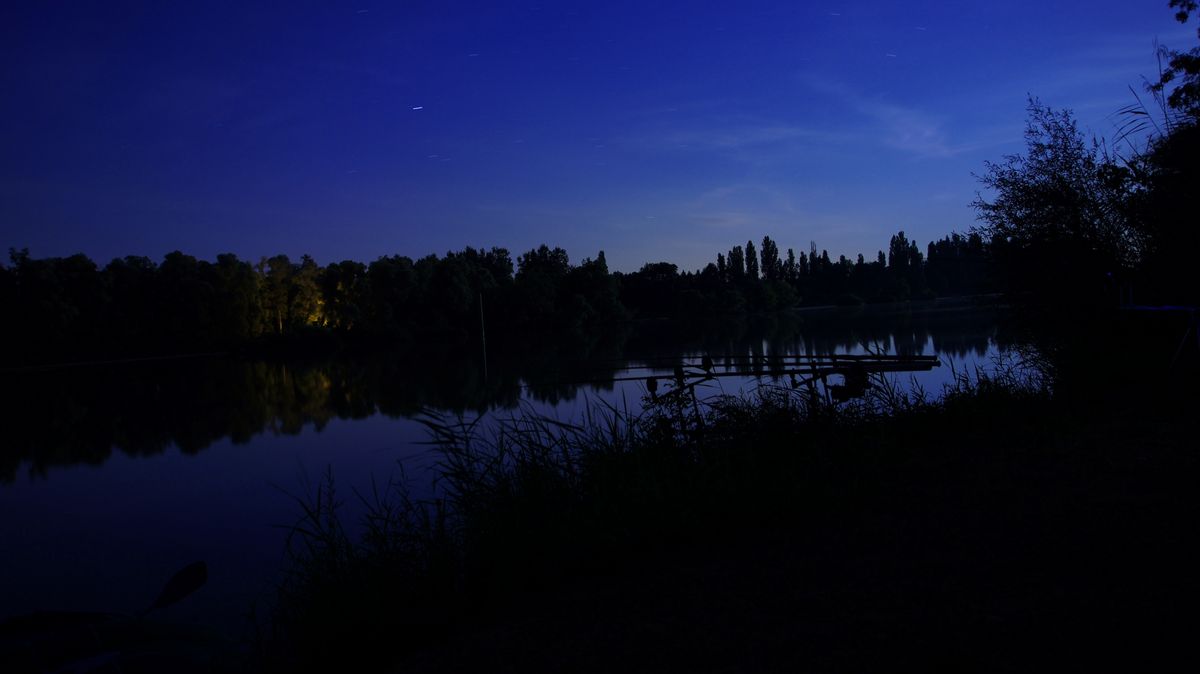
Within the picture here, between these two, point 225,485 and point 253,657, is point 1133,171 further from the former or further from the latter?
point 225,485

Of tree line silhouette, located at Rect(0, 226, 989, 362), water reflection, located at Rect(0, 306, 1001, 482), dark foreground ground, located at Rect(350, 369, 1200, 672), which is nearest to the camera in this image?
dark foreground ground, located at Rect(350, 369, 1200, 672)

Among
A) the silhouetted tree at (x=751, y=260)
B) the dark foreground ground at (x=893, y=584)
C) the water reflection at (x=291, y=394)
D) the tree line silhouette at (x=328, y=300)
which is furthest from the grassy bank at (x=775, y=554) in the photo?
the silhouetted tree at (x=751, y=260)

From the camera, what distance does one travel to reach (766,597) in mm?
3641

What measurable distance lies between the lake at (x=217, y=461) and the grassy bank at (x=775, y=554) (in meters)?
1.17

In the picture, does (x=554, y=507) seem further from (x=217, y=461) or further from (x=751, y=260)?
(x=751, y=260)

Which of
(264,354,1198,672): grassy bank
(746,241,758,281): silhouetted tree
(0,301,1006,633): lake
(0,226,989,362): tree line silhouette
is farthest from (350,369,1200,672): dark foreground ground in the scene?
(746,241,758,281): silhouetted tree

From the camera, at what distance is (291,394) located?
28422 mm

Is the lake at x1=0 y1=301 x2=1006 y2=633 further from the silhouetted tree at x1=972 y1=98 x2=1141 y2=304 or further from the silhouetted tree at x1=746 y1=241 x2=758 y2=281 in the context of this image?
the silhouetted tree at x1=746 y1=241 x2=758 y2=281

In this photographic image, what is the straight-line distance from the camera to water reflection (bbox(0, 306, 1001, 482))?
16.1 meters

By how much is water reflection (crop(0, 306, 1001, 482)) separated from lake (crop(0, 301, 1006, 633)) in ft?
0.42

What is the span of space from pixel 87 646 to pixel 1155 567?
20.5ft

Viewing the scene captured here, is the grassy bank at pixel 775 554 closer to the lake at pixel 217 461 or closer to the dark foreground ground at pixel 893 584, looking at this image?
the dark foreground ground at pixel 893 584

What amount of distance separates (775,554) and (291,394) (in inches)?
1084

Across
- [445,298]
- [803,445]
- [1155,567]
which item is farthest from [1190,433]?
[445,298]
